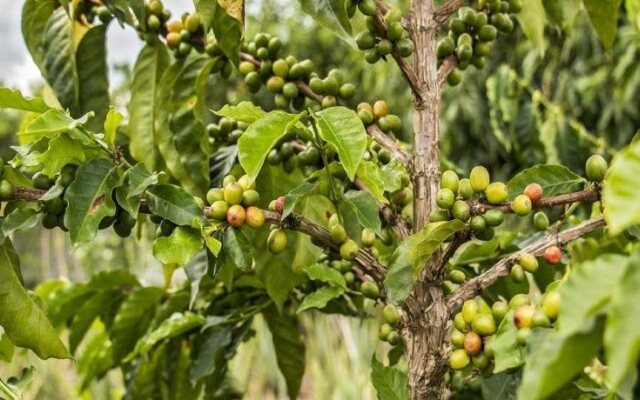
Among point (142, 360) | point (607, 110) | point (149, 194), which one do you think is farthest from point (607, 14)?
point (607, 110)

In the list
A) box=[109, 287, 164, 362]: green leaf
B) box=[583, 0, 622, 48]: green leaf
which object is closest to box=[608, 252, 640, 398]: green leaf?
box=[583, 0, 622, 48]: green leaf

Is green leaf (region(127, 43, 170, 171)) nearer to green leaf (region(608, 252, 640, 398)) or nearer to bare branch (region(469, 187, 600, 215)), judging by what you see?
bare branch (region(469, 187, 600, 215))

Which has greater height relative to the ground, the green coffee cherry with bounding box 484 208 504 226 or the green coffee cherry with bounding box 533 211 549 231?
the green coffee cherry with bounding box 484 208 504 226

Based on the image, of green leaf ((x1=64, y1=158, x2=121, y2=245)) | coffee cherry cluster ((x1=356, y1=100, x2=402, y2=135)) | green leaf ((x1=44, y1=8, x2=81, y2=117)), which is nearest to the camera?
green leaf ((x1=64, y1=158, x2=121, y2=245))

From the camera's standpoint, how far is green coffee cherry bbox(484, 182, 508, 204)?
0.77m

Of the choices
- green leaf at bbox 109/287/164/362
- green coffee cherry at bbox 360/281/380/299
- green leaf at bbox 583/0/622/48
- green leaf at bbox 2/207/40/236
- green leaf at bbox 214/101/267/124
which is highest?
green leaf at bbox 583/0/622/48

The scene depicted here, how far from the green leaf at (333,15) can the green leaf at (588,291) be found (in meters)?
0.40

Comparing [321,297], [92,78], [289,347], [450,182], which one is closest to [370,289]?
[321,297]

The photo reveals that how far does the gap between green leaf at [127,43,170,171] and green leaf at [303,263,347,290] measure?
0.90 ft

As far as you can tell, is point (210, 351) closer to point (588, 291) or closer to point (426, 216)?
point (426, 216)

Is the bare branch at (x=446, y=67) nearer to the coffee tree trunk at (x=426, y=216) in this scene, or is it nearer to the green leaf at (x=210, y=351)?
the coffee tree trunk at (x=426, y=216)

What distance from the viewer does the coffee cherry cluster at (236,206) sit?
0.76 m

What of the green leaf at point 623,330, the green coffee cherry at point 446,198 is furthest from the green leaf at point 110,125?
the green leaf at point 623,330

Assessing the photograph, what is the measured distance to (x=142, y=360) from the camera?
1.24 m
